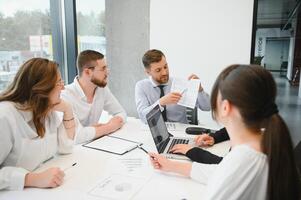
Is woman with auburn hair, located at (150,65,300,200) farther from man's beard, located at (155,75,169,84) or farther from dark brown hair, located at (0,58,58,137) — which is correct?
man's beard, located at (155,75,169,84)

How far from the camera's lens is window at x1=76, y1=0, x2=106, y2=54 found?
11.3ft

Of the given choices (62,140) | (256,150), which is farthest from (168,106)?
(256,150)

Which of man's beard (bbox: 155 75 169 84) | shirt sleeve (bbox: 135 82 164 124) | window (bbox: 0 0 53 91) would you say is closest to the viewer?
shirt sleeve (bbox: 135 82 164 124)

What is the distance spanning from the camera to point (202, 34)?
3.01 m

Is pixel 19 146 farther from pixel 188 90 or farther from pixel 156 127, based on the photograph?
pixel 188 90

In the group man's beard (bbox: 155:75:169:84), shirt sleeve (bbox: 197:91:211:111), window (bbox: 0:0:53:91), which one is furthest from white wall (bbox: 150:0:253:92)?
window (bbox: 0:0:53:91)

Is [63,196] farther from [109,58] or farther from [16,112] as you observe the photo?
[109,58]

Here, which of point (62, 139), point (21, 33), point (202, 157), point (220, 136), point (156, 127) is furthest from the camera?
point (21, 33)

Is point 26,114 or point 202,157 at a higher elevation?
point 26,114

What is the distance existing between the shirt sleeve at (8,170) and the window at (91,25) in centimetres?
234

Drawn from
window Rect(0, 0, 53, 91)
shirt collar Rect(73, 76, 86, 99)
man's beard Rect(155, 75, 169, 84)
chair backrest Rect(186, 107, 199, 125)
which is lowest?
chair backrest Rect(186, 107, 199, 125)

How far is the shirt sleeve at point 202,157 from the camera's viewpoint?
141 centimetres

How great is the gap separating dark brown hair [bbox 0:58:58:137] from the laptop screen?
0.60 metres

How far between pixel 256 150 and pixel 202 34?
2367 mm
